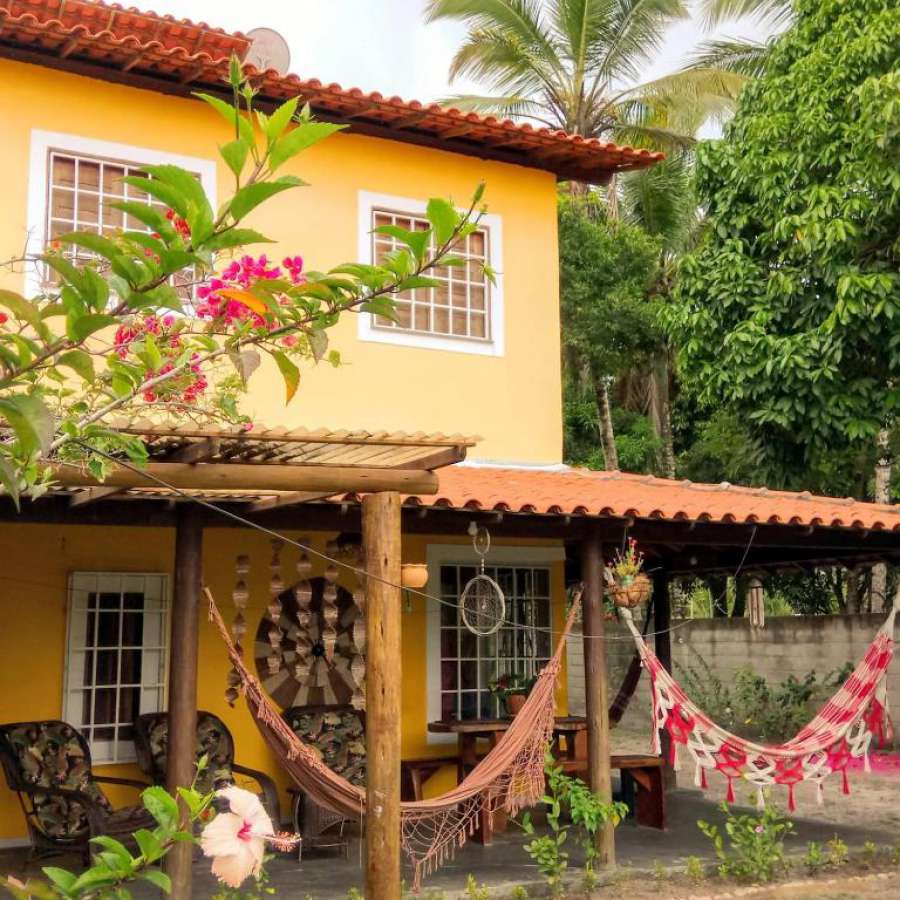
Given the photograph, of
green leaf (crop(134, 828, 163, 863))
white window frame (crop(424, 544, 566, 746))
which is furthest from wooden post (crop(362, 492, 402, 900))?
white window frame (crop(424, 544, 566, 746))

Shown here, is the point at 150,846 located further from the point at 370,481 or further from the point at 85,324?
the point at 370,481

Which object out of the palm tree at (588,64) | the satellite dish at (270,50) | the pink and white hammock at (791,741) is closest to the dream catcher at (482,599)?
the pink and white hammock at (791,741)

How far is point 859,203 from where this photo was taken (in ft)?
34.0

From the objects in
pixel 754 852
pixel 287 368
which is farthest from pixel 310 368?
pixel 287 368

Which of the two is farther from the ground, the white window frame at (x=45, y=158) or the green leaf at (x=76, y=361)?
the white window frame at (x=45, y=158)

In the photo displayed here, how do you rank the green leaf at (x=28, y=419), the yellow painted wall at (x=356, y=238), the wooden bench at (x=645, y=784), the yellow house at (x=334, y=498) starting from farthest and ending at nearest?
the wooden bench at (x=645, y=784) < the yellow painted wall at (x=356, y=238) < the yellow house at (x=334, y=498) < the green leaf at (x=28, y=419)

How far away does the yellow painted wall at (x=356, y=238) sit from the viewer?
7469 mm

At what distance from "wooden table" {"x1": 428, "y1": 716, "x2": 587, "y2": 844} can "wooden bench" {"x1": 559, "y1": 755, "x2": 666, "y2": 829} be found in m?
0.23

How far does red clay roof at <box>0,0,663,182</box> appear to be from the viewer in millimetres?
7234

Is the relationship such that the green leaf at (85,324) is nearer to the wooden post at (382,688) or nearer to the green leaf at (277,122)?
the green leaf at (277,122)

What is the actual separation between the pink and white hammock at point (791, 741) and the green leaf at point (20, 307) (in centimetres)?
548

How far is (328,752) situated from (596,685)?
1843 millimetres

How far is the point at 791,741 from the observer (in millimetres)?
6809

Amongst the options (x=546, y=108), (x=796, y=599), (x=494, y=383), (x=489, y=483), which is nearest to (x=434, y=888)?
(x=489, y=483)
